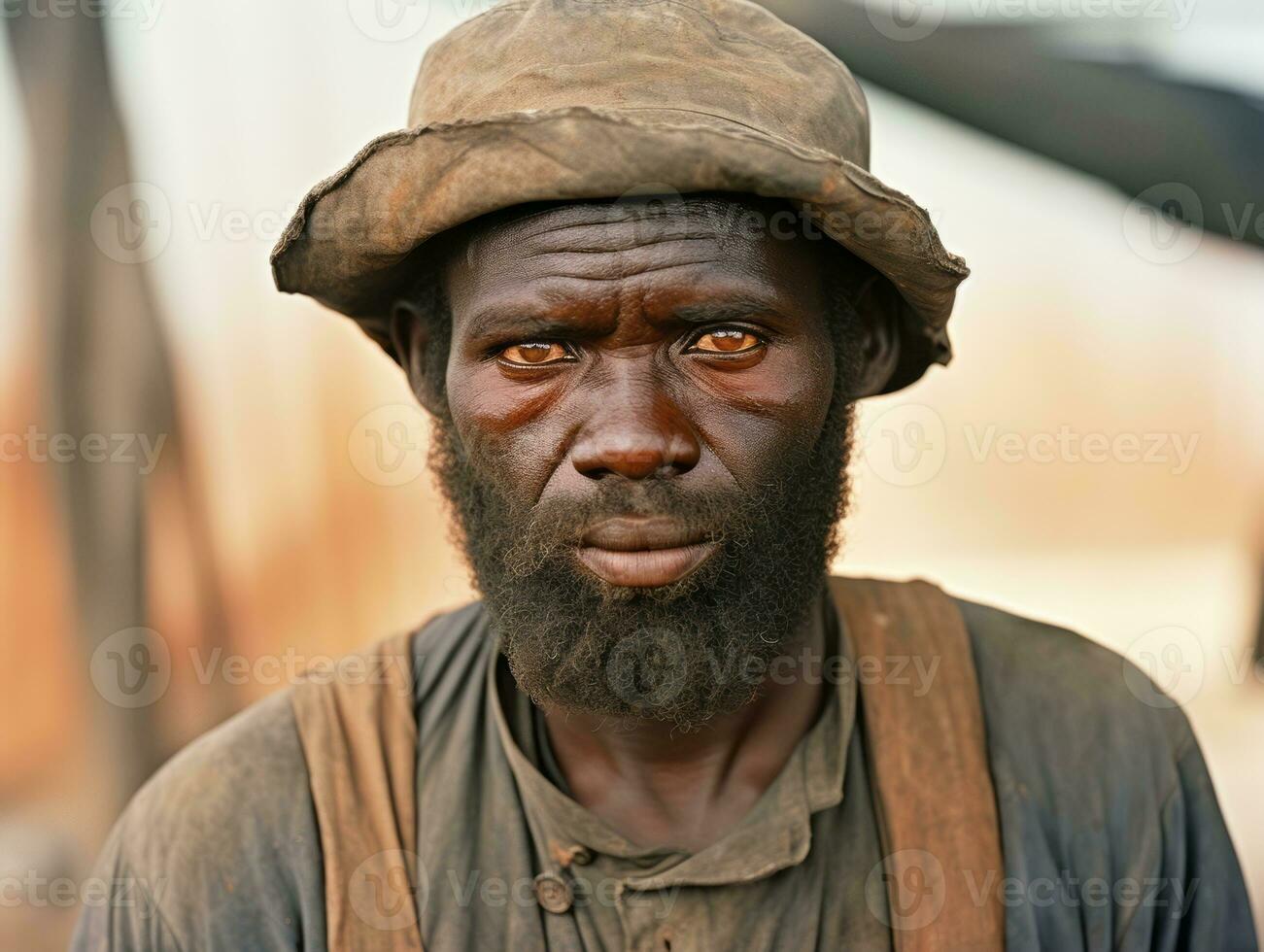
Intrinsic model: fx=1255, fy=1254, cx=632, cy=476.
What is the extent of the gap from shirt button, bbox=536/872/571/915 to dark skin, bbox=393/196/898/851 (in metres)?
0.27

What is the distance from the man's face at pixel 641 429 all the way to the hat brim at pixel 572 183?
9 cm

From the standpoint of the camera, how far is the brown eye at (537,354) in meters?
1.93

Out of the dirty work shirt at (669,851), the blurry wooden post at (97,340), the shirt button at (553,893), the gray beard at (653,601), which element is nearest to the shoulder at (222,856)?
the dirty work shirt at (669,851)

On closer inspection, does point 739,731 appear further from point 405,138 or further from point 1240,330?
point 1240,330

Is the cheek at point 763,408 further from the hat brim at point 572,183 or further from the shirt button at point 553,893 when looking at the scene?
the shirt button at point 553,893

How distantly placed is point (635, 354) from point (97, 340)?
2539 millimetres

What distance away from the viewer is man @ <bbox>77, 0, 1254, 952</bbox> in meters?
1.85

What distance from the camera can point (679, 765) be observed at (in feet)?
7.25

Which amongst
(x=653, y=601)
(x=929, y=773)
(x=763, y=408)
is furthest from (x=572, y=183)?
(x=929, y=773)

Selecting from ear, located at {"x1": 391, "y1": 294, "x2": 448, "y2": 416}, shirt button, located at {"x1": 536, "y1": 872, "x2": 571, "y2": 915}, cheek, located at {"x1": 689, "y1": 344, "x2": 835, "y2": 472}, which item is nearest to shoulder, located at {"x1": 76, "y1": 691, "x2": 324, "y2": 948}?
shirt button, located at {"x1": 536, "y1": 872, "x2": 571, "y2": 915}

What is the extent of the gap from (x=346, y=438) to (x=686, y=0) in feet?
7.73

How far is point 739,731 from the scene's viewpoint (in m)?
2.24

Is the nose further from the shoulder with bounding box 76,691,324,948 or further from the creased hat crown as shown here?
A: the shoulder with bounding box 76,691,324,948

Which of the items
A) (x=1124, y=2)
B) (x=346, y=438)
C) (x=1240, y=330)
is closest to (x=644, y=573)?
(x=346, y=438)
